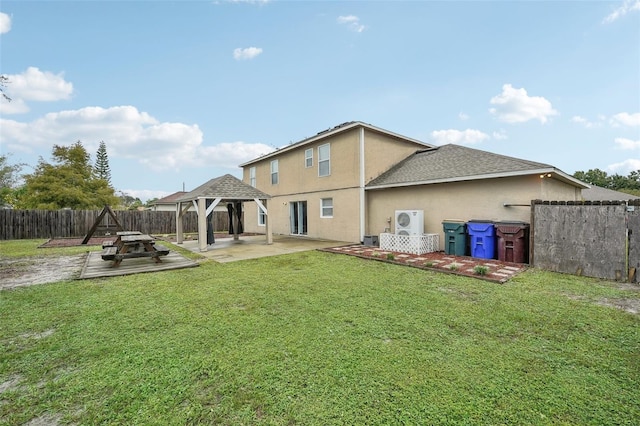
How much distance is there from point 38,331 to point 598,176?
49529 mm

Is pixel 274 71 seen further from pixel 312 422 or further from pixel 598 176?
pixel 598 176

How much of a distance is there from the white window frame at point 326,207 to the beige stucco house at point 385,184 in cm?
5

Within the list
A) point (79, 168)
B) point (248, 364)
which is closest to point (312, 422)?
point (248, 364)

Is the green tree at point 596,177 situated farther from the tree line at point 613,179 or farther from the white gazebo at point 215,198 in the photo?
the white gazebo at point 215,198

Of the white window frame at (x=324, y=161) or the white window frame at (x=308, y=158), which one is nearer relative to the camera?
the white window frame at (x=324, y=161)

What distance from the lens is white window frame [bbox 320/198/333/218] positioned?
13.4 meters

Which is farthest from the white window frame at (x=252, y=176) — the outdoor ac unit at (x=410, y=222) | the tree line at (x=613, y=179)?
the tree line at (x=613, y=179)

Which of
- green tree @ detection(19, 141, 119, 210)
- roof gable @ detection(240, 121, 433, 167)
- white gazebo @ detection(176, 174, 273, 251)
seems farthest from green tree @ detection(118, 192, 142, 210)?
roof gable @ detection(240, 121, 433, 167)

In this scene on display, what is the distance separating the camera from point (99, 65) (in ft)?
40.1

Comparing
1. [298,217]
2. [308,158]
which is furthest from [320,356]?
[298,217]

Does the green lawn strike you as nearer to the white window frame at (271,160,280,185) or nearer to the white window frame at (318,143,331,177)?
the white window frame at (318,143,331,177)

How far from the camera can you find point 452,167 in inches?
391

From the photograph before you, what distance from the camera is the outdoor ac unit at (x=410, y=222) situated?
30.7 ft

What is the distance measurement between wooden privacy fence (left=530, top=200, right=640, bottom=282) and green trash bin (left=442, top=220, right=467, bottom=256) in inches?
73.2
